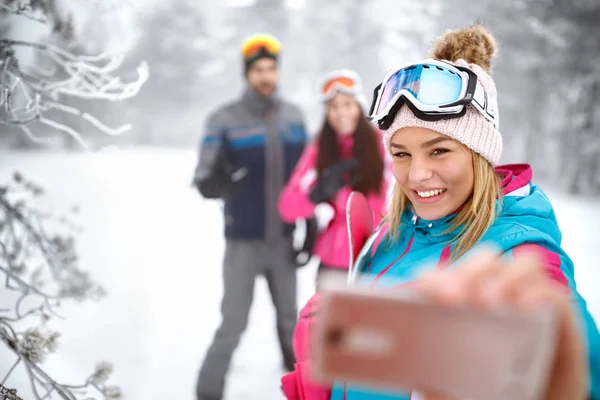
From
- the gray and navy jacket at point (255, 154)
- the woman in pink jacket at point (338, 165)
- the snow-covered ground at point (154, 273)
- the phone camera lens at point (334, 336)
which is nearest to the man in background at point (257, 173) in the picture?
the gray and navy jacket at point (255, 154)

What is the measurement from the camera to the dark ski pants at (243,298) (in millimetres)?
2675

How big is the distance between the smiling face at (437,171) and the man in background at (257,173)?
203 centimetres

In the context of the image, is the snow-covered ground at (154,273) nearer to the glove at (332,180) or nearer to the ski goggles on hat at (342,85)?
the glove at (332,180)

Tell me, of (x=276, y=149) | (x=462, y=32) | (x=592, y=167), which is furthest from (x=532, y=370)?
(x=592, y=167)

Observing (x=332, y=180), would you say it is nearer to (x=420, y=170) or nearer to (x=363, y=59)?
(x=420, y=170)

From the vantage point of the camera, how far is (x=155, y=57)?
203 inches

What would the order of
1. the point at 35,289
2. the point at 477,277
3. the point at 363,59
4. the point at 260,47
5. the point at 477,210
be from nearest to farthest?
the point at 477,277 < the point at 477,210 < the point at 35,289 < the point at 260,47 < the point at 363,59

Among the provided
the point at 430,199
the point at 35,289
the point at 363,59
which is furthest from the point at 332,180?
the point at 363,59

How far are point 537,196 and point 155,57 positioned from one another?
5.21 m

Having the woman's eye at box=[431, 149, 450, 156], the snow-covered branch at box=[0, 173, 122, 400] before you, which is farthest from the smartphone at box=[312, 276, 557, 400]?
the snow-covered branch at box=[0, 173, 122, 400]

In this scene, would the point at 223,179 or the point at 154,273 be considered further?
the point at 154,273

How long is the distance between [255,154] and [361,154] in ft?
2.72

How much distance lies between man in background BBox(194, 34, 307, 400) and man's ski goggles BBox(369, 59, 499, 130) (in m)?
1.98

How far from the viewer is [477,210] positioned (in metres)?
1.03
